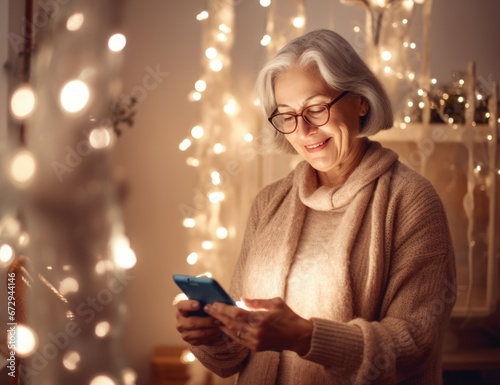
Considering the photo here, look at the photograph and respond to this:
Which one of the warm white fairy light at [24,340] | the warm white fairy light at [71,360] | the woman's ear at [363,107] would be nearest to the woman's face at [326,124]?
the woman's ear at [363,107]

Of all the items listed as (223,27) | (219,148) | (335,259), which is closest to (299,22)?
(223,27)

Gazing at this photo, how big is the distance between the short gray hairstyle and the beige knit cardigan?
0.24 feet

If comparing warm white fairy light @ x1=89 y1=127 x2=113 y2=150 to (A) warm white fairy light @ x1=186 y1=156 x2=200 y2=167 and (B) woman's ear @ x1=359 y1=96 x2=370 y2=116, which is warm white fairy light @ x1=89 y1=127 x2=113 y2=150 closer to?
(A) warm white fairy light @ x1=186 y1=156 x2=200 y2=167

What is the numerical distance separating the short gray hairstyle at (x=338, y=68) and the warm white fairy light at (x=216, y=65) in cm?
133

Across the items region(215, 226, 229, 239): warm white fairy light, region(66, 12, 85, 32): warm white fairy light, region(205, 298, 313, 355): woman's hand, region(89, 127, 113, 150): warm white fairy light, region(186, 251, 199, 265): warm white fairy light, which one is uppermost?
region(66, 12, 85, 32): warm white fairy light

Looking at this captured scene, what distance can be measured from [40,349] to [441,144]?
1860 mm

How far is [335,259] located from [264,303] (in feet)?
0.76

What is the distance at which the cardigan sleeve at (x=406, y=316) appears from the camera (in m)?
1.12

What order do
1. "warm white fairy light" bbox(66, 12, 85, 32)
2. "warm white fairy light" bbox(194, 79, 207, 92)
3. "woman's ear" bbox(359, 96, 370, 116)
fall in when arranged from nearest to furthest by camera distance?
"woman's ear" bbox(359, 96, 370, 116), "warm white fairy light" bbox(66, 12, 85, 32), "warm white fairy light" bbox(194, 79, 207, 92)

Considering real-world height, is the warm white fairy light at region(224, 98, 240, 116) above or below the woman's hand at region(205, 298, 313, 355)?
above

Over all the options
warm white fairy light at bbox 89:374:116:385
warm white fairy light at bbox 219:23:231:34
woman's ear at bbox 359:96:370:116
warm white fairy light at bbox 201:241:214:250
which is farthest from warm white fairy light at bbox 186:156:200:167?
woman's ear at bbox 359:96:370:116

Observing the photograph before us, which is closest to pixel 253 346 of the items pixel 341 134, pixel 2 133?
pixel 341 134

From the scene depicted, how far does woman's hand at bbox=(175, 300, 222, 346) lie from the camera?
49.3 inches

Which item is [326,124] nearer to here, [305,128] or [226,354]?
[305,128]
